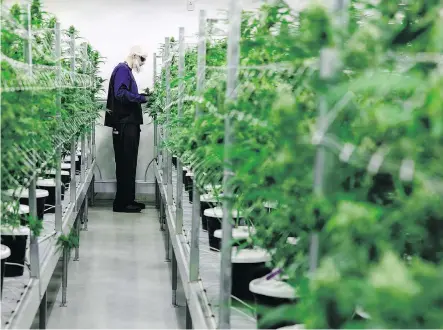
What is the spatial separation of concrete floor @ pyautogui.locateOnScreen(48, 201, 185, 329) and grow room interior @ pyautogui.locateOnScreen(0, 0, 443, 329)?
0.02 metres

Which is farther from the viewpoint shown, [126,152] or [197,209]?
[126,152]

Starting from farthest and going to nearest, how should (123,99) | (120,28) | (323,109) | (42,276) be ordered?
1. (120,28)
2. (123,99)
3. (42,276)
4. (323,109)

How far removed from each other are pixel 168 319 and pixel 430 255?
311 cm

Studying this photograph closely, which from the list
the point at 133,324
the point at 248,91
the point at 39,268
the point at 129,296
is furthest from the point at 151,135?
the point at 248,91

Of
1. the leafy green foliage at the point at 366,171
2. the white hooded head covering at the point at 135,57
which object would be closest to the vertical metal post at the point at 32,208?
the leafy green foliage at the point at 366,171

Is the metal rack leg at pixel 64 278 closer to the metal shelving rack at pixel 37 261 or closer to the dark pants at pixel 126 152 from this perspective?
the metal shelving rack at pixel 37 261

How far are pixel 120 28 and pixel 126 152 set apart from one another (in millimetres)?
2300

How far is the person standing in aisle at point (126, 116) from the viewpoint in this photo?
7445 millimetres

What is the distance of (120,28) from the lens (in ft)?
30.8

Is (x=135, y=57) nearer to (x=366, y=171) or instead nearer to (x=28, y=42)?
(x=28, y=42)

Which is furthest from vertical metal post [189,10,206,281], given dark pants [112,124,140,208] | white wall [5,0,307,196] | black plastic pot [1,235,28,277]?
white wall [5,0,307,196]

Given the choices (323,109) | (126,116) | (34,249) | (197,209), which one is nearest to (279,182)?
(323,109)

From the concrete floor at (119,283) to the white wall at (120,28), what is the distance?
1973mm

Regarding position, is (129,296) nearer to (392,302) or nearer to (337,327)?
(337,327)
